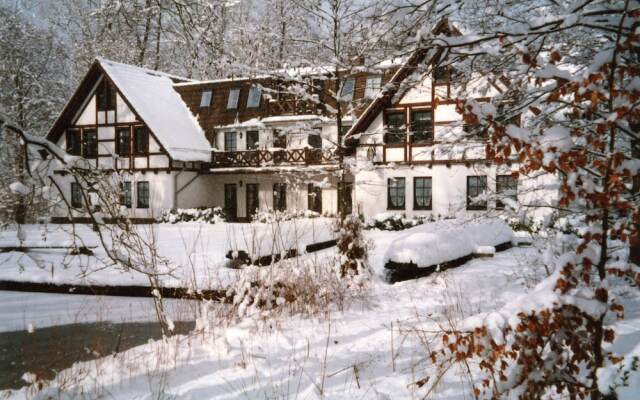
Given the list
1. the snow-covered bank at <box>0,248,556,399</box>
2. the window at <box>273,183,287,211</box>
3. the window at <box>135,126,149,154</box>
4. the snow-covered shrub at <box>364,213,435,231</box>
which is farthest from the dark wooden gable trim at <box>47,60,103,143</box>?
the snow-covered bank at <box>0,248,556,399</box>

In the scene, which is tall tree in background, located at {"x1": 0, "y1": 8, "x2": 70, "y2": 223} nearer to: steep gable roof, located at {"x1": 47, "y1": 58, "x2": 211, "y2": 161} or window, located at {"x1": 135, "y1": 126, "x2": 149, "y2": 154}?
steep gable roof, located at {"x1": 47, "y1": 58, "x2": 211, "y2": 161}

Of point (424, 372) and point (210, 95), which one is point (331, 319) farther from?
point (210, 95)

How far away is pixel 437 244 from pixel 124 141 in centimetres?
2118

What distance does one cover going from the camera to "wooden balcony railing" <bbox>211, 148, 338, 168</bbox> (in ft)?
77.0

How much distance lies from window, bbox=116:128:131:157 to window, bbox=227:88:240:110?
5.63 m

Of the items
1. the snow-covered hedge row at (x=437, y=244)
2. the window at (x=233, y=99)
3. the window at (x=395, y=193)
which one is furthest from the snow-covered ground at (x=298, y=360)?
the window at (x=233, y=99)

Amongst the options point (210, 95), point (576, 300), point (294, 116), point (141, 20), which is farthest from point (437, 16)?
point (210, 95)

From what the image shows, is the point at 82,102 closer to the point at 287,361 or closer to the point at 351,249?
the point at 351,249

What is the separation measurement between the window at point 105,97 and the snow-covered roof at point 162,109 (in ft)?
4.03

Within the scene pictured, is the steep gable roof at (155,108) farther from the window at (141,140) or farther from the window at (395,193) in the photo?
the window at (395,193)

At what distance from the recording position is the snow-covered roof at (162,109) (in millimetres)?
24109

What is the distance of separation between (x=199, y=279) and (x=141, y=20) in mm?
6325

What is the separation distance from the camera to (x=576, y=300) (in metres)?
2.47

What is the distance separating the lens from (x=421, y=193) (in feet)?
68.4
